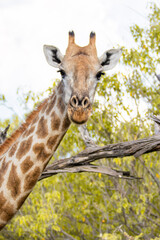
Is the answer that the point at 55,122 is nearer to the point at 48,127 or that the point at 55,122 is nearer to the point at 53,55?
the point at 48,127

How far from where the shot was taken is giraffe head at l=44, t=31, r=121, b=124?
402 cm

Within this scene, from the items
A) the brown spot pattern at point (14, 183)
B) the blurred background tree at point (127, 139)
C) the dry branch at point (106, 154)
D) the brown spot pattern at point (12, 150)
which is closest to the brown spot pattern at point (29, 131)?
the brown spot pattern at point (12, 150)

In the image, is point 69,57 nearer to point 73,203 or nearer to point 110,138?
point 110,138

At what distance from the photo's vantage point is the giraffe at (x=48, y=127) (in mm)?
4449

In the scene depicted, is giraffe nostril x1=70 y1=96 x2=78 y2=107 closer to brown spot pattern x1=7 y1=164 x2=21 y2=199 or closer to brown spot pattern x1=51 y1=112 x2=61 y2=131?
brown spot pattern x1=51 y1=112 x2=61 y2=131

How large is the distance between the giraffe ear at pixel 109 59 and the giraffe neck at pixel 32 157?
680 mm

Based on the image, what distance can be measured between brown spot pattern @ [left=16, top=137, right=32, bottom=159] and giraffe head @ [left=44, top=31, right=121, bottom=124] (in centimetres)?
87

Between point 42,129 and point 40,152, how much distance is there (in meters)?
0.31

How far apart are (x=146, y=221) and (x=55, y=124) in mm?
7860

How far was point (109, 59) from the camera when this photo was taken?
511 centimetres

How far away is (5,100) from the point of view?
39.7 feet

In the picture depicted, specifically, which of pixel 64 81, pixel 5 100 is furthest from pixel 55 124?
pixel 5 100

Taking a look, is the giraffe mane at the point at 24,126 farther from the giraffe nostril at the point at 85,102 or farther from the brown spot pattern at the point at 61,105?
the giraffe nostril at the point at 85,102

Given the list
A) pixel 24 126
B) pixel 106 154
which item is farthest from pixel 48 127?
pixel 106 154
